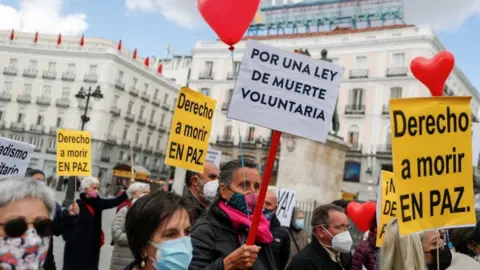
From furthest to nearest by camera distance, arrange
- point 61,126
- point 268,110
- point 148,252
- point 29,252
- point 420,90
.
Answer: point 61,126 < point 420,90 < point 268,110 < point 148,252 < point 29,252

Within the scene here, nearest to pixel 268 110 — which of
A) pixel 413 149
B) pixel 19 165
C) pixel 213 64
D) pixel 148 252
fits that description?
pixel 413 149

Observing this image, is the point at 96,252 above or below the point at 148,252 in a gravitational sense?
below

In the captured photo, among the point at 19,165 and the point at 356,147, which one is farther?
the point at 356,147

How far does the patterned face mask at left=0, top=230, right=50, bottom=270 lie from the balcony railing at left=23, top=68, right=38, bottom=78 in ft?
166

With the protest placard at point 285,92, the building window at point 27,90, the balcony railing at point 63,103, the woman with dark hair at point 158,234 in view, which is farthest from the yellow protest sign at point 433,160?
the building window at point 27,90

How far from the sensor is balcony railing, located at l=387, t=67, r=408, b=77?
34.3 m

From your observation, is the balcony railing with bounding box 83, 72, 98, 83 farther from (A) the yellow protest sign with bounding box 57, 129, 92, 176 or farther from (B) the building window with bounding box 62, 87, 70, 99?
(A) the yellow protest sign with bounding box 57, 129, 92, 176

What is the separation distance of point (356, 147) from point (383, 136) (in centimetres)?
214

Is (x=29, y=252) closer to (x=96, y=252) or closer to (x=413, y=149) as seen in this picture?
(x=413, y=149)

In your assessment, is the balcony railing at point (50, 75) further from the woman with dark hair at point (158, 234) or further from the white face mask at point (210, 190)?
the woman with dark hair at point (158, 234)

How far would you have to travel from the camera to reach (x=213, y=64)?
42094 millimetres

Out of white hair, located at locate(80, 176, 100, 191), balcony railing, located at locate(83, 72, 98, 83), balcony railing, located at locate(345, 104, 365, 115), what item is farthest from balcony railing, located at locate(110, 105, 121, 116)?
white hair, located at locate(80, 176, 100, 191)

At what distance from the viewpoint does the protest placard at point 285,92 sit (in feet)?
9.75

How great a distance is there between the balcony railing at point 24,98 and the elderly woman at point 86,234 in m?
46.9
